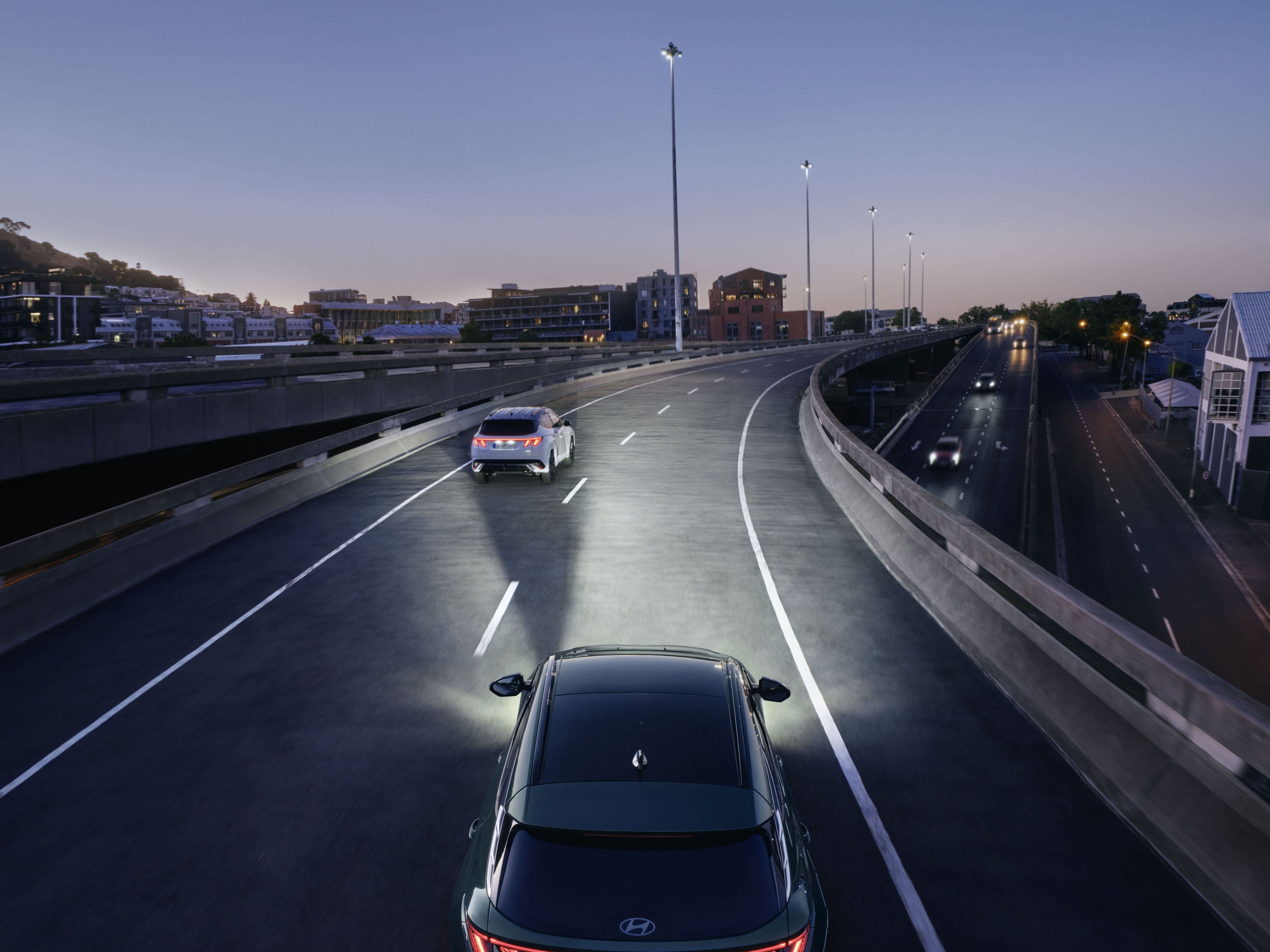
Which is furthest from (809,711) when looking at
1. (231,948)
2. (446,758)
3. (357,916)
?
(231,948)

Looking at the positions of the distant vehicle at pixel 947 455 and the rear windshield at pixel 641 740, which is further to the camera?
the distant vehicle at pixel 947 455

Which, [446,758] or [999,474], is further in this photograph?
[999,474]

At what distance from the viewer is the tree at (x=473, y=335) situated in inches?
5413

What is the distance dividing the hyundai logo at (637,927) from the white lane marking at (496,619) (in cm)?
612

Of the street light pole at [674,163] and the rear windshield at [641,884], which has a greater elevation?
the street light pole at [674,163]

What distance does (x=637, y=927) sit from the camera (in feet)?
11.2

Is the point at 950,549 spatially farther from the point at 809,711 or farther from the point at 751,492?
the point at 751,492

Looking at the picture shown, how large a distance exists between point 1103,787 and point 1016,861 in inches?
50.1

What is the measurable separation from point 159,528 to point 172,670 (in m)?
5.06

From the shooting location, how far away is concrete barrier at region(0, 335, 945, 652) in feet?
33.9

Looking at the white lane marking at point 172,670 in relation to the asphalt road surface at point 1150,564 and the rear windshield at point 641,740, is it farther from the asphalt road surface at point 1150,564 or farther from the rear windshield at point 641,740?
the asphalt road surface at point 1150,564

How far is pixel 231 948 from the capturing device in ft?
15.7

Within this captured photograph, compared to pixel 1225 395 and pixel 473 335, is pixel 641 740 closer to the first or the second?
pixel 1225 395

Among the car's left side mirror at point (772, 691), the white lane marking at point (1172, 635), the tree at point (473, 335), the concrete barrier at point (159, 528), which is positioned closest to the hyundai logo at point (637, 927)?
the car's left side mirror at point (772, 691)
